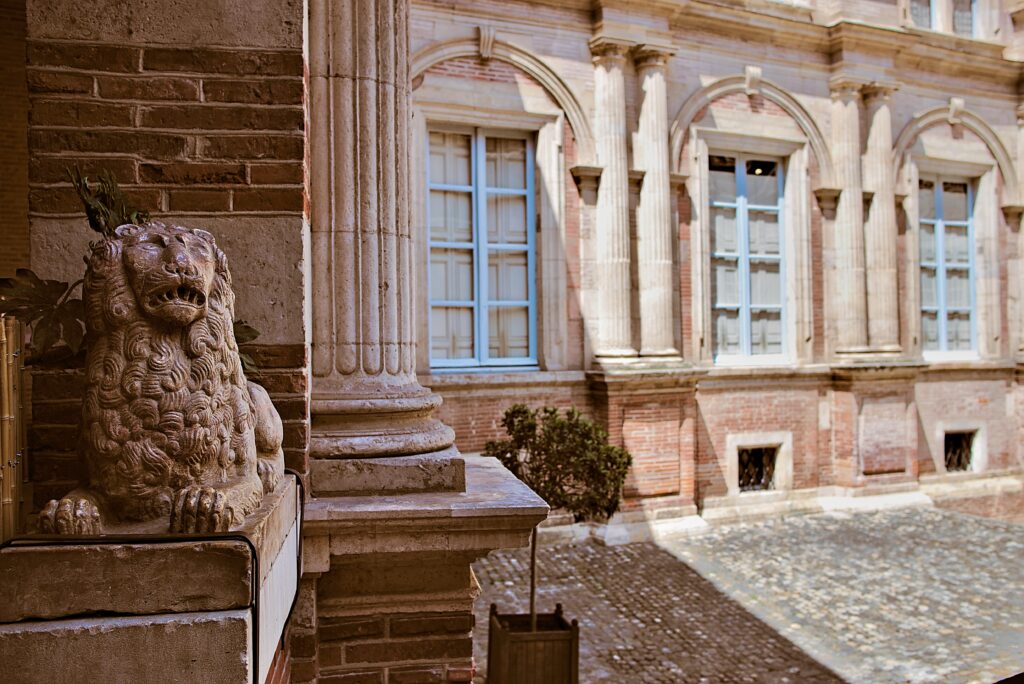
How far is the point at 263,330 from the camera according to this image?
2.83 metres

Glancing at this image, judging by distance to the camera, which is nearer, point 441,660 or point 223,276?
point 223,276

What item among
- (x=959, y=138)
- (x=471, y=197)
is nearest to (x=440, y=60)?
(x=471, y=197)

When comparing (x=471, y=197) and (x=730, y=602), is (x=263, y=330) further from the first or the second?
(x=471, y=197)

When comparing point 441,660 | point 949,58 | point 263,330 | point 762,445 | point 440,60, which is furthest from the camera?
point 949,58

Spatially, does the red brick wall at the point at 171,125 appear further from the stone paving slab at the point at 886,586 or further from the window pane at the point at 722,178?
the window pane at the point at 722,178

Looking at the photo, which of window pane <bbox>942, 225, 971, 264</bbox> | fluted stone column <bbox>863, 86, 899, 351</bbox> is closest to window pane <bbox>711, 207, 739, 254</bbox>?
fluted stone column <bbox>863, 86, 899, 351</bbox>

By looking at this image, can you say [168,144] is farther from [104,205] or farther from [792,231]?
[792,231]

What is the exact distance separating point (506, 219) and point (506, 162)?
700mm

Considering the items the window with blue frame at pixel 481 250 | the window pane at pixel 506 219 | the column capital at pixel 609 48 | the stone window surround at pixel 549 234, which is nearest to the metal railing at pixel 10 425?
the window with blue frame at pixel 481 250

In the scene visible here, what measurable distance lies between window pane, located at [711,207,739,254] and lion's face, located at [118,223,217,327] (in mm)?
9772

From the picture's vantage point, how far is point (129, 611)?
1756 mm

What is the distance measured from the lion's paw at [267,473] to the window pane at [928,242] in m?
12.6

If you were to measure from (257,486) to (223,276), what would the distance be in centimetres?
58

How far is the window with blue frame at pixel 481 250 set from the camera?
31.2 ft
